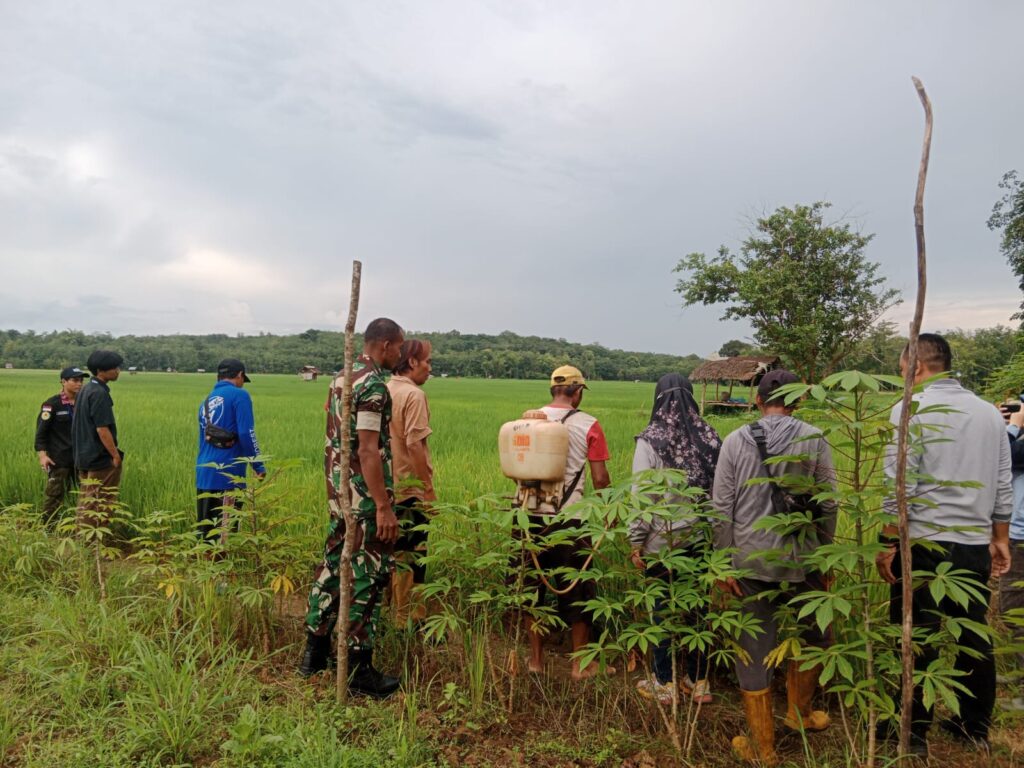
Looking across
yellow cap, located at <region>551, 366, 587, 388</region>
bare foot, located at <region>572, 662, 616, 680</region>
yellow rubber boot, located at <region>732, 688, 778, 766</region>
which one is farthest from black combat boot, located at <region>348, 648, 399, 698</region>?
yellow cap, located at <region>551, 366, 587, 388</region>

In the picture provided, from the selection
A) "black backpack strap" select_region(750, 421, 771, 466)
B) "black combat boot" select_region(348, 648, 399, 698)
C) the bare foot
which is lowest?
the bare foot

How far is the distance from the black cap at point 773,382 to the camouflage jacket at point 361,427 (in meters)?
1.73

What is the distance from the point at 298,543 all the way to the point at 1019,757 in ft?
11.4

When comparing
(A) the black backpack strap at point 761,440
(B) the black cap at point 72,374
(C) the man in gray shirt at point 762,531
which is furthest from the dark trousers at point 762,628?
(B) the black cap at point 72,374

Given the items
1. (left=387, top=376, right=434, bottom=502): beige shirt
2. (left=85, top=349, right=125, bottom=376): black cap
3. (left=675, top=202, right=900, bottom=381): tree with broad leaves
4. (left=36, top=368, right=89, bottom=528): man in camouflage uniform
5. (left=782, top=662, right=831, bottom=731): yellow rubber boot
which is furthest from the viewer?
(left=675, top=202, right=900, bottom=381): tree with broad leaves

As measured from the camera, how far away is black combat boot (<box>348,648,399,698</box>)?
9.43 feet

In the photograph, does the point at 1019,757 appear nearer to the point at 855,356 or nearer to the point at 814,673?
the point at 814,673

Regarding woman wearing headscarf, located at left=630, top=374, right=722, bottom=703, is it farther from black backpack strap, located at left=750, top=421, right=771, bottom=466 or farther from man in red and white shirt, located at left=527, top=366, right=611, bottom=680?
black backpack strap, located at left=750, top=421, right=771, bottom=466

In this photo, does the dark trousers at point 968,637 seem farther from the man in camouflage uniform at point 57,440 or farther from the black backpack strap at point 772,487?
the man in camouflage uniform at point 57,440

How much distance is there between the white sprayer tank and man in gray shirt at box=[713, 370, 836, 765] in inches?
28.9

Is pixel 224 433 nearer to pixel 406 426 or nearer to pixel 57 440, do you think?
pixel 406 426

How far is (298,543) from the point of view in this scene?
3342 mm

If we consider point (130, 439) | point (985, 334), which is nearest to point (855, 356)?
point (130, 439)

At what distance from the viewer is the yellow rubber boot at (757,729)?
258 centimetres
